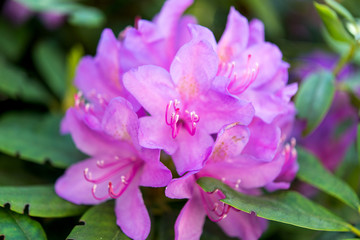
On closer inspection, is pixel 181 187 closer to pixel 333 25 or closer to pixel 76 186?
pixel 76 186

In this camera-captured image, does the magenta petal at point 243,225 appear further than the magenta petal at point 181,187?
Yes

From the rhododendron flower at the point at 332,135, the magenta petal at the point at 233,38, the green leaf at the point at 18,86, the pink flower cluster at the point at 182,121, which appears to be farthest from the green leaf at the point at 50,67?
the rhododendron flower at the point at 332,135

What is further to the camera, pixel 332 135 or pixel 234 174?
pixel 332 135

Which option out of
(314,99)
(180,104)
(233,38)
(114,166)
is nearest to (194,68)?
(180,104)

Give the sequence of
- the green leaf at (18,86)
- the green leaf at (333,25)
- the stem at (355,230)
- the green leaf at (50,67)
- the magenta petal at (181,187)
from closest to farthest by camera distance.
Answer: the magenta petal at (181,187)
the stem at (355,230)
the green leaf at (333,25)
the green leaf at (18,86)
the green leaf at (50,67)

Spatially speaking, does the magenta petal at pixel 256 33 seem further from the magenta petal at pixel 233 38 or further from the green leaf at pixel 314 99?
the green leaf at pixel 314 99

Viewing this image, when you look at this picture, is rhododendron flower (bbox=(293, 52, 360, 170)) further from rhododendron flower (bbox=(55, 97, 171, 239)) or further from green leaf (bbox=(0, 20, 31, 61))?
green leaf (bbox=(0, 20, 31, 61))

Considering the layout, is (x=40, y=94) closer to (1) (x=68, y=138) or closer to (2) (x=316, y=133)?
(1) (x=68, y=138)
